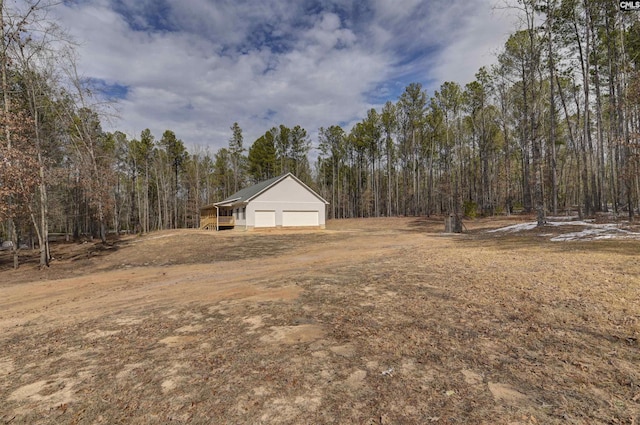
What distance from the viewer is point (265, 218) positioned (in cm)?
2556

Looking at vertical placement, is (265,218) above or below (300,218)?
above

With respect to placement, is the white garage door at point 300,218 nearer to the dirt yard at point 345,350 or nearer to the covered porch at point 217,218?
the covered porch at point 217,218

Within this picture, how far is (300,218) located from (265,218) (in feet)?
10.8

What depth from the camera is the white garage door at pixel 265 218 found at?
25266mm

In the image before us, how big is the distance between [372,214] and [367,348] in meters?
45.9

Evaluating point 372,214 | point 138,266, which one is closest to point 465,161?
point 372,214

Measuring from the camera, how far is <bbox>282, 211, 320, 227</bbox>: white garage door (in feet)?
86.6

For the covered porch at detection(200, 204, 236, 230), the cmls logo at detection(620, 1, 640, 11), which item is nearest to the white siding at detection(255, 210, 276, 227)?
the covered porch at detection(200, 204, 236, 230)

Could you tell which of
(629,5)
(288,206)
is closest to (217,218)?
(288,206)

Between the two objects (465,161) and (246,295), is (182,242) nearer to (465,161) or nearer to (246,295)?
(246,295)

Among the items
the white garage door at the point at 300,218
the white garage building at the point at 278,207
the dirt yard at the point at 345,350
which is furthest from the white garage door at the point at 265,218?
the dirt yard at the point at 345,350

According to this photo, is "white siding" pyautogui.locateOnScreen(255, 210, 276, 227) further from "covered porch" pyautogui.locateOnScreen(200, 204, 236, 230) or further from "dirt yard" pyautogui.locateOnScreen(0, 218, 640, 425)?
"dirt yard" pyautogui.locateOnScreen(0, 218, 640, 425)

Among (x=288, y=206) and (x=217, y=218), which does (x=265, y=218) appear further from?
(x=217, y=218)

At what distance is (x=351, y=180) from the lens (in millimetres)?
48219
